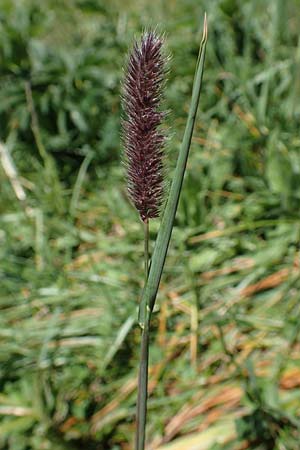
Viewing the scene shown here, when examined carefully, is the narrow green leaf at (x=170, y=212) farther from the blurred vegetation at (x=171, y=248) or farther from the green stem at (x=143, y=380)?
the blurred vegetation at (x=171, y=248)

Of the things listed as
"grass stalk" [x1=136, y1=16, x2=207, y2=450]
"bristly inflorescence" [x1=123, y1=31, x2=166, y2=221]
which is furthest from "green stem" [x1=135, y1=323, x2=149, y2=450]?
"bristly inflorescence" [x1=123, y1=31, x2=166, y2=221]

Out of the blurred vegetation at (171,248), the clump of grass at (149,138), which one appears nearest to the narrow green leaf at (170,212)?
the clump of grass at (149,138)

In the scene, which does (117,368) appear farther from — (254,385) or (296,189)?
(296,189)

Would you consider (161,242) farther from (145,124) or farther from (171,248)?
(171,248)

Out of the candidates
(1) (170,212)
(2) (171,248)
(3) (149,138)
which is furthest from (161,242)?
(2) (171,248)

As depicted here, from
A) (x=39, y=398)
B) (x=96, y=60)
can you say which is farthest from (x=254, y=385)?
(x=96, y=60)

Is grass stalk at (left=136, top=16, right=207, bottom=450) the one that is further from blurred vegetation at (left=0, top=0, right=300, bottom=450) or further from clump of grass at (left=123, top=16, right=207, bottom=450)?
blurred vegetation at (left=0, top=0, right=300, bottom=450)

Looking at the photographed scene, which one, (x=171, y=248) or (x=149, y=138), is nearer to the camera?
(x=149, y=138)
